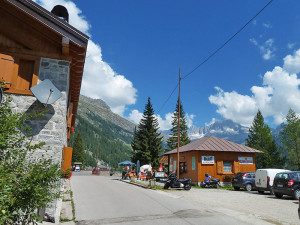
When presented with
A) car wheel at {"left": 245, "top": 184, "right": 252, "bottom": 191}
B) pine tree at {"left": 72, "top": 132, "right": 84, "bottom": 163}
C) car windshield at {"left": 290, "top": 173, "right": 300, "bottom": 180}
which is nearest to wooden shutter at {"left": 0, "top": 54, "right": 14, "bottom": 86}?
car windshield at {"left": 290, "top": 173, "right": 300, "bottom": 180}

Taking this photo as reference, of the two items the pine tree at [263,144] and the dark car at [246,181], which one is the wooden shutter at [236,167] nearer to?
the dark car at [246,181]

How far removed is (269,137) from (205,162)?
3281 cm

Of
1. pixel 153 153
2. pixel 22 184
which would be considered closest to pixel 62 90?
pixel 22 184

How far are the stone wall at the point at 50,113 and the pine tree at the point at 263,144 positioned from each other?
160 ft

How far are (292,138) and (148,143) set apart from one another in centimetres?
2811

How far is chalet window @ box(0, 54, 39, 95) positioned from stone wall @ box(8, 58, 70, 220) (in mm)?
181

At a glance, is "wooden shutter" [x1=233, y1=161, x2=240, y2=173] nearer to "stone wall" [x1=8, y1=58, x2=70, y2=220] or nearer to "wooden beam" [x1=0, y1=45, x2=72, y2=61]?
"stone wall" [x1=8, y1=58, x2=70, y2=220]

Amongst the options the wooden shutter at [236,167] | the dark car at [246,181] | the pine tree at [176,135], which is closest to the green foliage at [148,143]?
the pine tree at [176,135]

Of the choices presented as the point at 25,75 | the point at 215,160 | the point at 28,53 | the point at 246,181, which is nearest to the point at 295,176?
the point at 246,181

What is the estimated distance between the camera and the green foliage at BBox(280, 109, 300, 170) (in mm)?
45872

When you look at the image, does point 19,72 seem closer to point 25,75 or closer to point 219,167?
point 25,75

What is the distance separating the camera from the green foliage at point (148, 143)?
43.8 m

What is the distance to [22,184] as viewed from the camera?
441cm

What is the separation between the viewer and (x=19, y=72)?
25.2 feet
